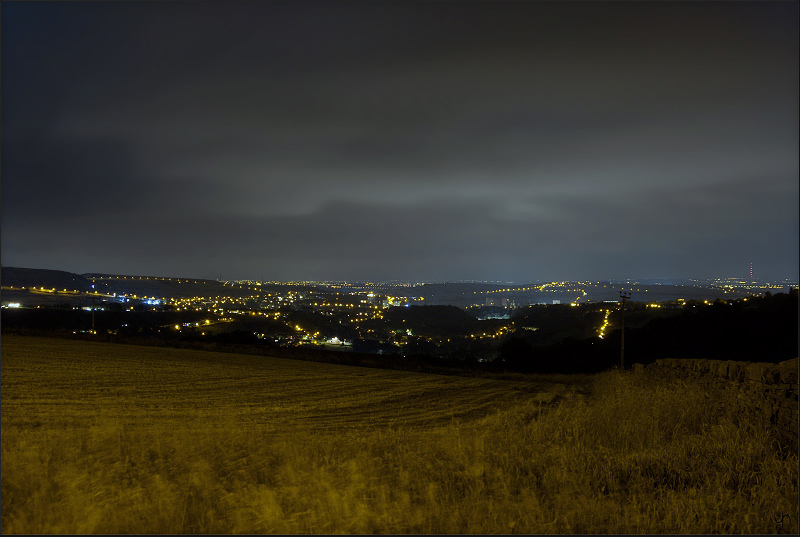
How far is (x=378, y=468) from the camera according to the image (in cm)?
702

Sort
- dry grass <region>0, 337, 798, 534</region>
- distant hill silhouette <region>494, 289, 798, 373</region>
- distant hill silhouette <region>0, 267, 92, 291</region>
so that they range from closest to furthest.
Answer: dry grass <region>0, 337, 798, 534</region>
distant hill silhouette <region>494, 289, 798, 373</region>
distant hill silhouette <region>0, 267, 92, 291</region>

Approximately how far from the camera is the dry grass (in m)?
5.55

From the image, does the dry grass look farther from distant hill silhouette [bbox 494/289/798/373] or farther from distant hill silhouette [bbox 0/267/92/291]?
distant hill silhouette [bbox 0/267/92/291]

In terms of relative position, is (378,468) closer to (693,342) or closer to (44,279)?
(693,342)

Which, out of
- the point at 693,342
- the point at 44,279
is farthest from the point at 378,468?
the point at 44,279

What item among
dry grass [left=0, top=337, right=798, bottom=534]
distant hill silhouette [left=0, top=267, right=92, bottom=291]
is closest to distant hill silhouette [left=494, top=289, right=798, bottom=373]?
dry grass [left=0, top=337, right=798, bottom=534]

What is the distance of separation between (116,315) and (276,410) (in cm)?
4966

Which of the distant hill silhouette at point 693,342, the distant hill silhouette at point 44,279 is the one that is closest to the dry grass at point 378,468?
the distant hill silhouette at point 693,342

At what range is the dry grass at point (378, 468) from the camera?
219 inches

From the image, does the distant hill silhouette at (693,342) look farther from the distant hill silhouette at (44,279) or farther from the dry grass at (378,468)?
the distant hill silhouette at (44,279)

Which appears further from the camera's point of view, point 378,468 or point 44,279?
→ point 44,279

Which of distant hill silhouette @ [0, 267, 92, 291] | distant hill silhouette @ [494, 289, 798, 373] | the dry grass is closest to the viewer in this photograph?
the dry grass

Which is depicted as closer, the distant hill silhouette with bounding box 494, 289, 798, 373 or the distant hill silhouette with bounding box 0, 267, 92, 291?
the distant hill silhouette with bounding box 494, 289, 798, 373

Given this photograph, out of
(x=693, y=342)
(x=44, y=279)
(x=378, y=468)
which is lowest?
(x=693, y=342)
